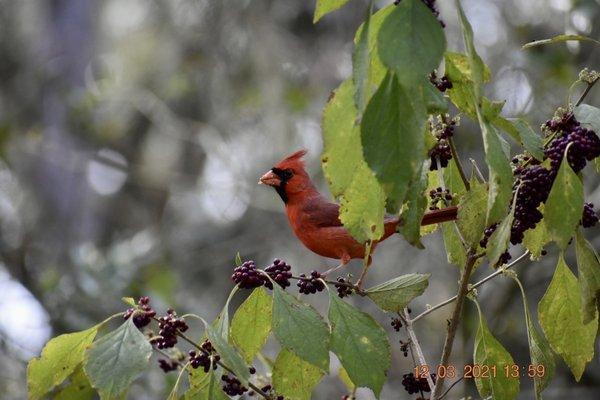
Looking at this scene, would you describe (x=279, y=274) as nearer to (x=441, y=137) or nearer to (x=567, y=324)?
(x=441, y=137)

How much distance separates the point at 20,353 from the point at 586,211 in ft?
11.6

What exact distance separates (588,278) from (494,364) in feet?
0.94

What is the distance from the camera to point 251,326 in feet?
5.57

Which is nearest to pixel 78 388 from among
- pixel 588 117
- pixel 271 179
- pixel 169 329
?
pixel 169 329

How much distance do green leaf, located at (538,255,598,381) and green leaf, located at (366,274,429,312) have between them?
0.23 m

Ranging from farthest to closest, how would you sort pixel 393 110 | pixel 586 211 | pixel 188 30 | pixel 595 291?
pixel 188 30 < pixel 586 211 < pixel 595 291 < pixel 393 110

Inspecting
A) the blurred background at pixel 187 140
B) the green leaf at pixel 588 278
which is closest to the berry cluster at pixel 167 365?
the green leaf at pixel 588 278

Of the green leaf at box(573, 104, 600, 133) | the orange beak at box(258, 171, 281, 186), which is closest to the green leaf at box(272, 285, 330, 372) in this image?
the green leaf at box(573, 104, 600, 133)

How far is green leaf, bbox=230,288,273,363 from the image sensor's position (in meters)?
1.68

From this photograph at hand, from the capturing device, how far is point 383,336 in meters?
1.51

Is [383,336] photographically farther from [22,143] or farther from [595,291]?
[22,143]

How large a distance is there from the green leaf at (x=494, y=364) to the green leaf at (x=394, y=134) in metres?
0.58

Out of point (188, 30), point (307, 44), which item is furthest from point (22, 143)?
point (307, 44)

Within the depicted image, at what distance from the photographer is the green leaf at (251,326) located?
168 cm
